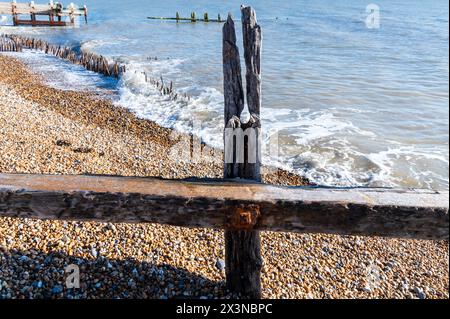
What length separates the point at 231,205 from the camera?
10.1ft

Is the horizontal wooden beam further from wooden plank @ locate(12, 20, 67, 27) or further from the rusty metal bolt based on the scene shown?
wooden plank @ locate(12, 20, 67, 27)

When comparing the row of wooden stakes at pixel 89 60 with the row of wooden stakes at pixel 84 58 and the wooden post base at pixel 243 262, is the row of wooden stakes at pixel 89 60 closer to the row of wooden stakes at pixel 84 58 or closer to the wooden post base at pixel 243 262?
the row of wooden stakes at pixel 84 58

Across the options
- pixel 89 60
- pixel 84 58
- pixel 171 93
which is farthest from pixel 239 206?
pixel 84 58

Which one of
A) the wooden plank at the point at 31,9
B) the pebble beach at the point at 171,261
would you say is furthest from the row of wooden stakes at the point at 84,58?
the pebble beach at the point at 171,261

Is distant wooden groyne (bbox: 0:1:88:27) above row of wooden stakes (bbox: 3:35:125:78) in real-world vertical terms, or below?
above

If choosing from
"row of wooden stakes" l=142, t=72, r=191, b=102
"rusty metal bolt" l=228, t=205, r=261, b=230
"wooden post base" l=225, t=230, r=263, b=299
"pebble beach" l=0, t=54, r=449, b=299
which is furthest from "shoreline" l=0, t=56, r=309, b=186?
"rusty metal bolt" l=228, t=205, r=261, b=230

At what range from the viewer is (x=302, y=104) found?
15.1m

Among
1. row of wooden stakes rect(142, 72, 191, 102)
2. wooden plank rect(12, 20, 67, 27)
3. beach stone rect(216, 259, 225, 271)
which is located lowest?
beach stone rect(216, 259, 225, 271)

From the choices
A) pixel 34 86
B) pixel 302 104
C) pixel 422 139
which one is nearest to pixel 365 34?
pixel 302 104

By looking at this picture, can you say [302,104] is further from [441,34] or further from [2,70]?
[441,34]

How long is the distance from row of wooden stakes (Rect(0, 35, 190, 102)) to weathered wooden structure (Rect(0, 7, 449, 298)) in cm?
1199

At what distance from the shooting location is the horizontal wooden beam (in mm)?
2957

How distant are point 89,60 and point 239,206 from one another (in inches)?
786
